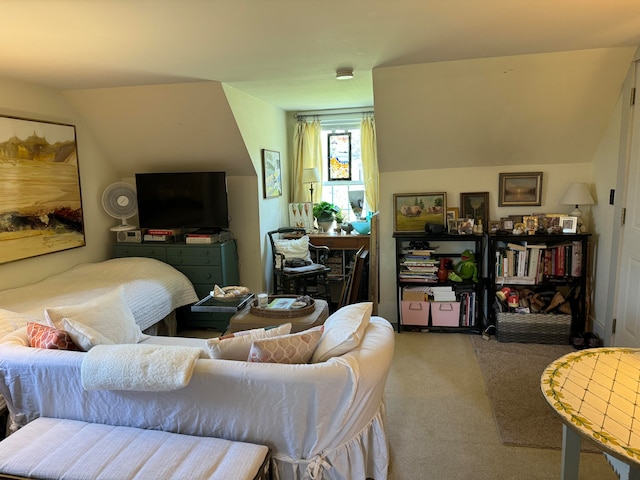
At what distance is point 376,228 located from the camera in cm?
411

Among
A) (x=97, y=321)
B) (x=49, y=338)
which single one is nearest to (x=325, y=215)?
(x=97, y=321)

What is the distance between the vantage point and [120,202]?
161 inches

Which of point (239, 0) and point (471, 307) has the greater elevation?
point (239, 0)

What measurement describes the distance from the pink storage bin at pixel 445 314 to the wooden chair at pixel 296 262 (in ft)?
A: 3.98

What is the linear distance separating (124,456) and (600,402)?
5.59ft

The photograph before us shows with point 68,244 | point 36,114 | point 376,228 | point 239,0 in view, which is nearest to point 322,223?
point 376,228

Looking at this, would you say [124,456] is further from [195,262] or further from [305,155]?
[305,155]

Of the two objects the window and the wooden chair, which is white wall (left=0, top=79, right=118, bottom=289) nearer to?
the wooden chair

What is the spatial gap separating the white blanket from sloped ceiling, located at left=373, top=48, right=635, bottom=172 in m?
2.45

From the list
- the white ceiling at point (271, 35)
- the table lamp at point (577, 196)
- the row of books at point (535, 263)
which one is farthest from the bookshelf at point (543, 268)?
the white ceiling at point (271, 35)

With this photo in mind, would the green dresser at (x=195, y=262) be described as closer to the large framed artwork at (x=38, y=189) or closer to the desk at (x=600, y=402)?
the large framed artwork at (x=38, y=189)

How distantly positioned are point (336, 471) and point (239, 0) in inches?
80.2

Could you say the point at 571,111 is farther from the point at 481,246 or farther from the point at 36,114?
the point at 36,114

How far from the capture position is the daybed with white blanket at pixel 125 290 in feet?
9.48
